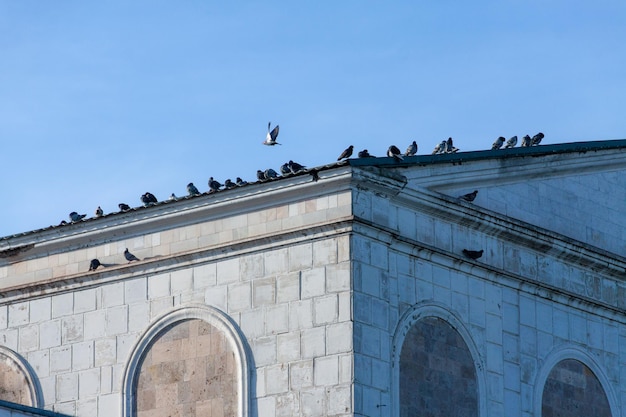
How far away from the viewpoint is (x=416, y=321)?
3875 centimetres

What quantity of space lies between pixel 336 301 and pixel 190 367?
12.1 ft

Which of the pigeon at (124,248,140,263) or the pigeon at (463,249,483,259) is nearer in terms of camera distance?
the pigeon at (463,249,483,259)

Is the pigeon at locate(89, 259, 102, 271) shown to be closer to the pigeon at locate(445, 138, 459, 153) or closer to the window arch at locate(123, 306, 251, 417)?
the window arch at locate(123, 306, 251, 417)

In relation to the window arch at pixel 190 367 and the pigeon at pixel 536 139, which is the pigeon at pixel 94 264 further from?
the pigeon at pixel 536 139

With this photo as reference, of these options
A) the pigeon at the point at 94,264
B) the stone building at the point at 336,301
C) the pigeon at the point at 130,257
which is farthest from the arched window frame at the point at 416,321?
the pigeon at the point at 94,264

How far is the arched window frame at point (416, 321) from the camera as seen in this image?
1490 inches

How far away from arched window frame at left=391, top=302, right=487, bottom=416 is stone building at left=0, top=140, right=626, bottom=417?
43mm

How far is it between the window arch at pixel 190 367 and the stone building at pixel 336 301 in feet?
0.13

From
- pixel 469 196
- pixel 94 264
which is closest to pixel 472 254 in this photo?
pixel 469 196

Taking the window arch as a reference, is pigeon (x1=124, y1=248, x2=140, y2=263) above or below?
above

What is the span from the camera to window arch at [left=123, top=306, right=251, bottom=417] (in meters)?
38.5

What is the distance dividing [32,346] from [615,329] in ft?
43.5

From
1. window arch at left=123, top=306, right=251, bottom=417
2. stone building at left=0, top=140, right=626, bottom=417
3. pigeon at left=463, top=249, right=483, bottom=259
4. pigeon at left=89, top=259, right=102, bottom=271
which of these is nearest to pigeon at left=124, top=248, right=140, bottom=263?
stone building at left=0, top=140, right=626, bottom=417

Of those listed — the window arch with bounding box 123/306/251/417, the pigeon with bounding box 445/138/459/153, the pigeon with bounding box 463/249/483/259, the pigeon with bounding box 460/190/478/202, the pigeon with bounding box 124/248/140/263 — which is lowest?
the window arch with bounding box 123/306/251/417
